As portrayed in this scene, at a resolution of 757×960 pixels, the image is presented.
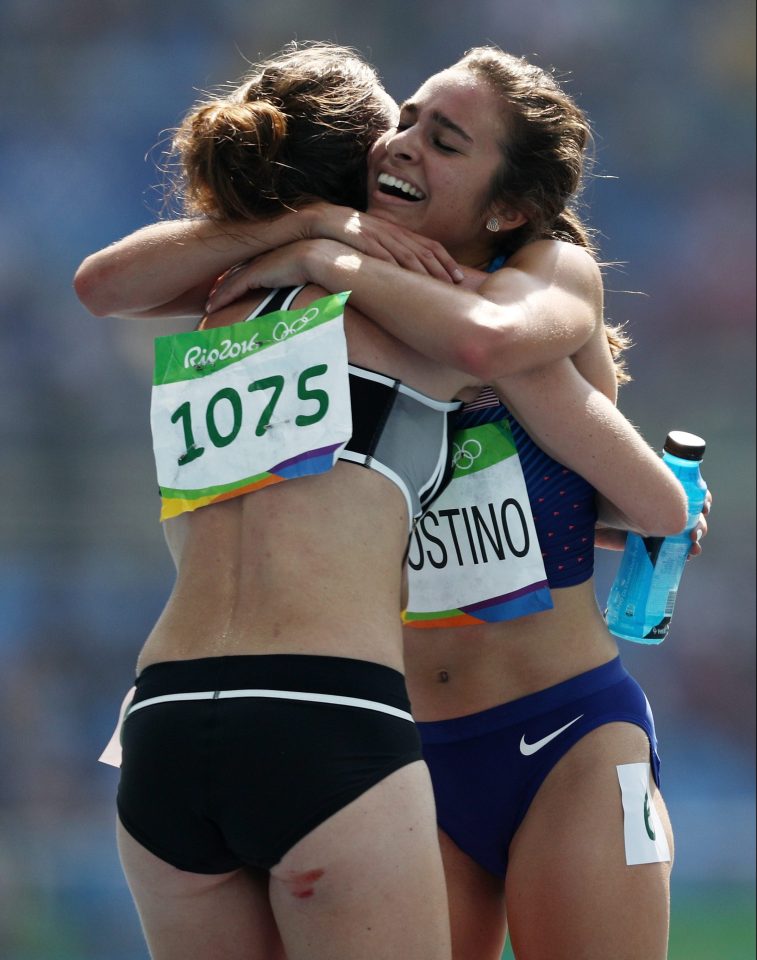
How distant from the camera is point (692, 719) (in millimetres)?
6172

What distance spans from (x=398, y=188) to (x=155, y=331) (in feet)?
15.2

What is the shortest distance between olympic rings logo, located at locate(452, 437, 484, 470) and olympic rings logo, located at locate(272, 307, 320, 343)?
1.57 ft

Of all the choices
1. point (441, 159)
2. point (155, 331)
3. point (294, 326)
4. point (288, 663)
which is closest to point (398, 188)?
point (441, 159)

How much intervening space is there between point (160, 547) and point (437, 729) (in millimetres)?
4152

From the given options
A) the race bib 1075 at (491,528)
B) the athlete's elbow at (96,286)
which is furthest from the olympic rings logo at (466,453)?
the athlete's elbow at (96,286)

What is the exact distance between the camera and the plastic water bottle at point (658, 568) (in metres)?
2.33

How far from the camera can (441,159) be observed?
2107mm

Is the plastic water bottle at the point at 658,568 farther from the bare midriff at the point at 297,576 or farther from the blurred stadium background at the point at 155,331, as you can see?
the blurred stadium background at the point at 155,331

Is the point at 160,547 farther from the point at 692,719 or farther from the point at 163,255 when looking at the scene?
the point at 163,255

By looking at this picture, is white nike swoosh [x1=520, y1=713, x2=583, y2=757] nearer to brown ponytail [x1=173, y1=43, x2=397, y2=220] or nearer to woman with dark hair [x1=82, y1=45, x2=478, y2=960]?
woman with dark hair [x1=82, y1=45, x2=478, y2=960]

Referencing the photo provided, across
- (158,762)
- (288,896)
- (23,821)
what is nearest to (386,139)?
(158,762)

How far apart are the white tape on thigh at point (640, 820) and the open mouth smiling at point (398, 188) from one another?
1.05 metres

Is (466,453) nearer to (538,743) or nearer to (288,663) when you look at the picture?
(538,743)

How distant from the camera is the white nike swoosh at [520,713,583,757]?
213 centimetres
